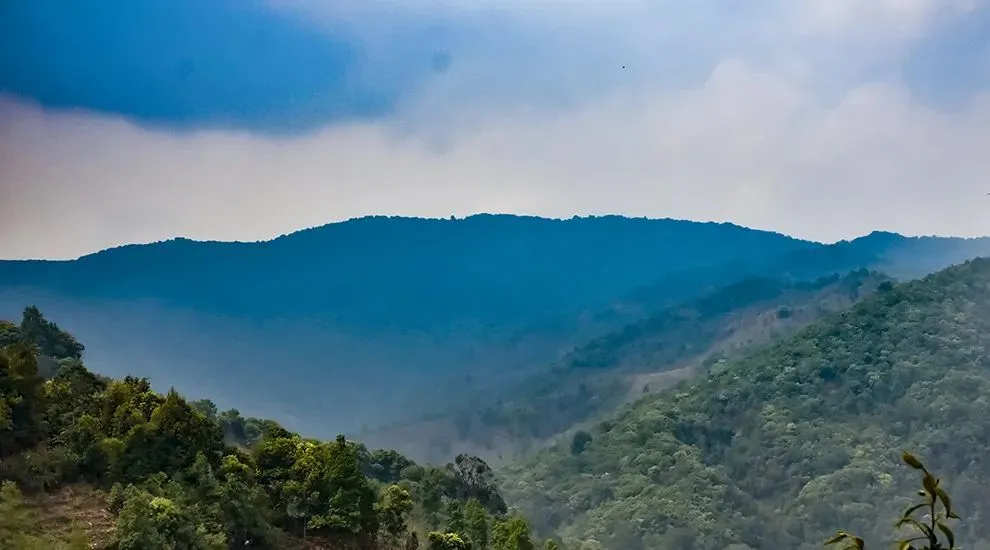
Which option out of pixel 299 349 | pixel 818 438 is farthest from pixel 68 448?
pixel 299 349

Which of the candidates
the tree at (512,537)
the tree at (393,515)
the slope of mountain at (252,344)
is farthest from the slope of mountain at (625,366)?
the tree at (393,515)

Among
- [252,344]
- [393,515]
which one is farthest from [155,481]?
[252,344]

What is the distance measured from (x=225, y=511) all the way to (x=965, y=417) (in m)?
75.6

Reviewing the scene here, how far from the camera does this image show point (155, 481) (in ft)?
59.5

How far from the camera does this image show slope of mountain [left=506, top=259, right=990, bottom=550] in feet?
224

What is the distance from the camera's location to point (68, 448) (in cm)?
1864

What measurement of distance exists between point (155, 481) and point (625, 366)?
12653 cm

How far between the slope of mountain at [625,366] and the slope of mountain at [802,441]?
84.3 ft

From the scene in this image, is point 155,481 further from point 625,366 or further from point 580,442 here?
point 625,366

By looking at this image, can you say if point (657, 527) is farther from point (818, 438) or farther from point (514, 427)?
point (514, 427)

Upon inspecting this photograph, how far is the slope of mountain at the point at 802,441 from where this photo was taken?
224 feet

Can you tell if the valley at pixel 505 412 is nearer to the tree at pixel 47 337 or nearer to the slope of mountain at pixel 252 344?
the tree at pixel 47 337

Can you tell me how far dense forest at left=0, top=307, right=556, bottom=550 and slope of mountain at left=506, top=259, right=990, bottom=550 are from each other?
1827 inches

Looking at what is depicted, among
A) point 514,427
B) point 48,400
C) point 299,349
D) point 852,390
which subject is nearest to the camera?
point 48,400
